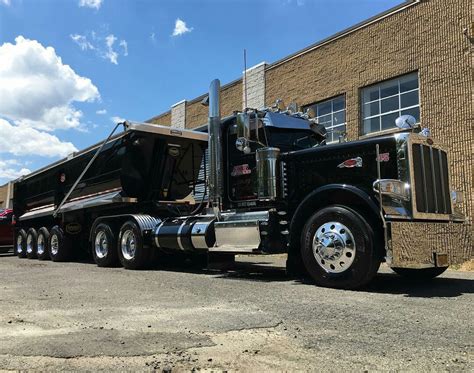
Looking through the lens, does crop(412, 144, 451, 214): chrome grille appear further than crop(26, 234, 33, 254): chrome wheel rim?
No

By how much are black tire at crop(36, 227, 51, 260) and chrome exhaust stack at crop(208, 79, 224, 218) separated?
8227 millimetres

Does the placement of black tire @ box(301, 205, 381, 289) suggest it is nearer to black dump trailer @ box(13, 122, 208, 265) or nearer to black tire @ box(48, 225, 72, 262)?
black dump trailer @ box(13, 122, 208, 265)

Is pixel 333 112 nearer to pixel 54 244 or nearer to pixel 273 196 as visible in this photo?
pixel 54 244

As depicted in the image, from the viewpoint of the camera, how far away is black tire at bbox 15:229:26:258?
1720 centimetres

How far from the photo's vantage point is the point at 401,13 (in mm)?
15664

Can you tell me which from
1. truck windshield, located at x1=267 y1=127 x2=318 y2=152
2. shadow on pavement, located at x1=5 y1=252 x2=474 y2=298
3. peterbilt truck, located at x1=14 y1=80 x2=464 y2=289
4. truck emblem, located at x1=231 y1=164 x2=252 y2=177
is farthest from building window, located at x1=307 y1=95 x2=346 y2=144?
truck emblem, located at x1=231 y1=164 x2=252 y2=177

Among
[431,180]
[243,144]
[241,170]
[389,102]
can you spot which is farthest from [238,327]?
[389,102]

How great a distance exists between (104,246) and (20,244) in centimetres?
728

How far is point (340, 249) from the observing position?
22.6 ft

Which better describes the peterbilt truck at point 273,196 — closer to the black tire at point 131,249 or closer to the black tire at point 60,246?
the black tire at point 131,249

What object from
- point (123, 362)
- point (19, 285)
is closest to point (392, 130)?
point (19, 285)

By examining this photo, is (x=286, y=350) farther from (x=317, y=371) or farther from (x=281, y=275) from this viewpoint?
(x=281, y=275)

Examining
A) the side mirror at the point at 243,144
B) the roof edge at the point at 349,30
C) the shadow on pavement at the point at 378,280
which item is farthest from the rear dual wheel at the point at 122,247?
the roof edge at the point at 349,30

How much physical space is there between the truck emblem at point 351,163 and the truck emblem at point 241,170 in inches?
76.7
